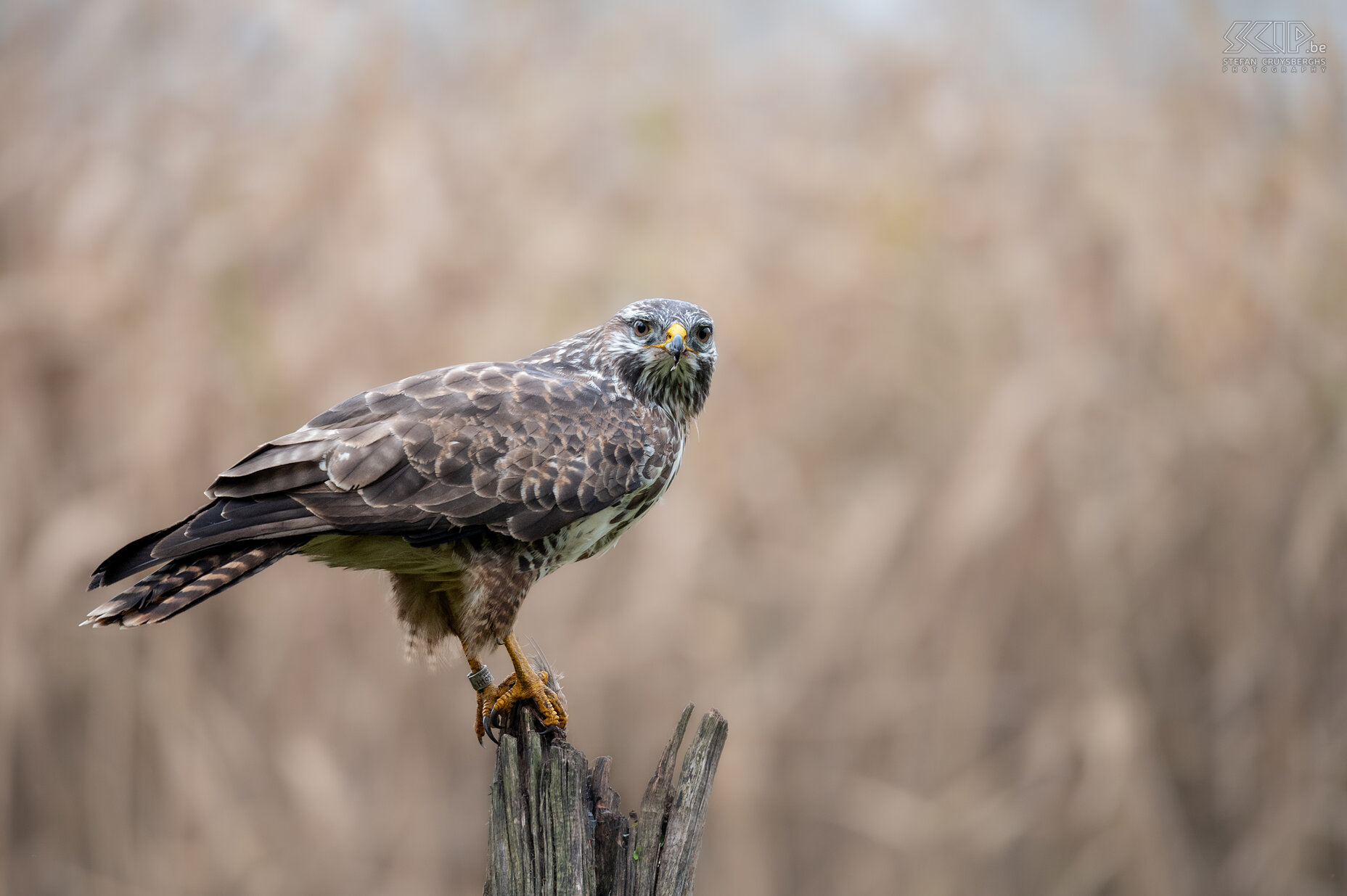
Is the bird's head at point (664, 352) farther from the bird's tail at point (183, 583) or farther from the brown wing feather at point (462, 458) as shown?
the bird's tail at point (183, 583)

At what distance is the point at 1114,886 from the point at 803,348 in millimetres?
2665

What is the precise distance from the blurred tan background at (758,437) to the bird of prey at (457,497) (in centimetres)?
139

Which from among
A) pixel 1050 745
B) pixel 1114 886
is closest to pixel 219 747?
pixel 1050 745

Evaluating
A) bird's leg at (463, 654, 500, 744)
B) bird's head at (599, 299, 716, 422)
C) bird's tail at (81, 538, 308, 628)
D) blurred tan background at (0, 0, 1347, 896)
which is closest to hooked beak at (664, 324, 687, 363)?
bird's head at (599, 299, 716, 422)

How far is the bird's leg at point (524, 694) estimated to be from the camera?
2703mm

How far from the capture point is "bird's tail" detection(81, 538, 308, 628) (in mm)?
2166

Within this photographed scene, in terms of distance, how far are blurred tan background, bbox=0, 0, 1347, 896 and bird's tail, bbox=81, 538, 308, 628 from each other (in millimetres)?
1888

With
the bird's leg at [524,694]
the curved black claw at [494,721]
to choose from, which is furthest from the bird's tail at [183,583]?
the curved black claw at [494,721]

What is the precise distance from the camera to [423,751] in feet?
13.6

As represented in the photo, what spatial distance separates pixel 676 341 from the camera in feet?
9.61

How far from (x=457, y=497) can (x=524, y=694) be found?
59 centimetres

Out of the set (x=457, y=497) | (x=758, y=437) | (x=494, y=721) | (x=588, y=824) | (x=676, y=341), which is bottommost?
(x=588, y=824)

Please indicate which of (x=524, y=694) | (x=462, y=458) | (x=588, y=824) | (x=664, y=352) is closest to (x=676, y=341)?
(x=664, y=352)

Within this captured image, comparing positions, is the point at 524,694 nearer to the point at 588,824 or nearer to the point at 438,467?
the point at 588,824
